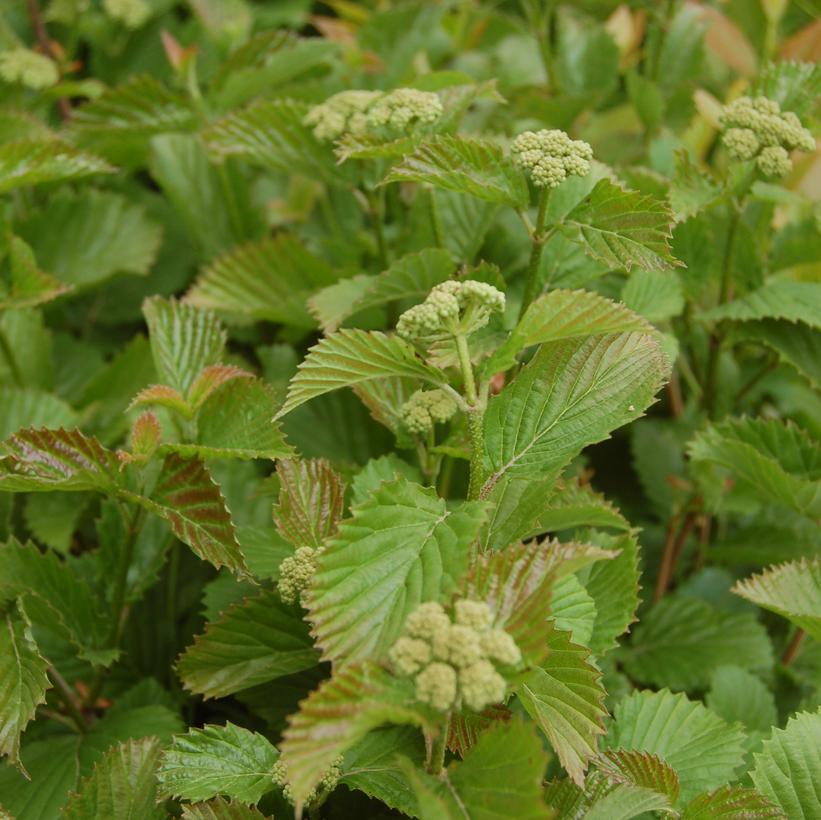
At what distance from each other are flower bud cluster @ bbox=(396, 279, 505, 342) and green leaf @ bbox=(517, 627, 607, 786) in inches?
9.7

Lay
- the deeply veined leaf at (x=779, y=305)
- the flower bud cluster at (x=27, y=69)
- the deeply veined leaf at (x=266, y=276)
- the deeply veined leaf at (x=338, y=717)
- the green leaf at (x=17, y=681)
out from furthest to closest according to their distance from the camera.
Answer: the flower bud cluster at (x=27, y=69) → the deeply veined leaf at (x=266, y=276) → the deeply veined leaf at (x=779, y=305) → the green leaf at (x=17, y=681) → the deeply veined leaf at (x=338, y=717)

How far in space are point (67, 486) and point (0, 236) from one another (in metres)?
0.50

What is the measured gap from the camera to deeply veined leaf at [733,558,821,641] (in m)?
0.84

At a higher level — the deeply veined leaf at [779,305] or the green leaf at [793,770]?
the deeply veined leaf at [779,305]

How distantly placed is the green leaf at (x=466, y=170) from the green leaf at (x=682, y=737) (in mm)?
488

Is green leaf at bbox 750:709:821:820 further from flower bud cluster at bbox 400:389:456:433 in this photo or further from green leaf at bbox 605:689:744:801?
flower bud cluster at bbox 400:389:456:433

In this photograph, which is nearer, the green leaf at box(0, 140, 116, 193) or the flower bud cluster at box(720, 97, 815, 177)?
the flower bud cluster at box(720, 97, 815, 177)

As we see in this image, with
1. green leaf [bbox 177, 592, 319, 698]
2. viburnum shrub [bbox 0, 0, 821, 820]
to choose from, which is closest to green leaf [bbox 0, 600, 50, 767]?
viburnum shrub [bbox 0, 0, 821, 820]

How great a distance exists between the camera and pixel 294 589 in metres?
0.78

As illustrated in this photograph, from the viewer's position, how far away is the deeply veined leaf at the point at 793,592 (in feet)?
2.75

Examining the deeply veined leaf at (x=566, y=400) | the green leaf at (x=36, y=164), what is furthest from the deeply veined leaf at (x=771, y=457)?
the green leaf at (x=36, y=164)

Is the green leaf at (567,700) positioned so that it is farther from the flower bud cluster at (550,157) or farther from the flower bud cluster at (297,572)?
the flower bud cluster at (550,157)

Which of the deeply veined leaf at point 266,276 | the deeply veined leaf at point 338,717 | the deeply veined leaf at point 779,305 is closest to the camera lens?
the deeply veined leaf at point 338,717

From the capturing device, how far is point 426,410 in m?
0.86
